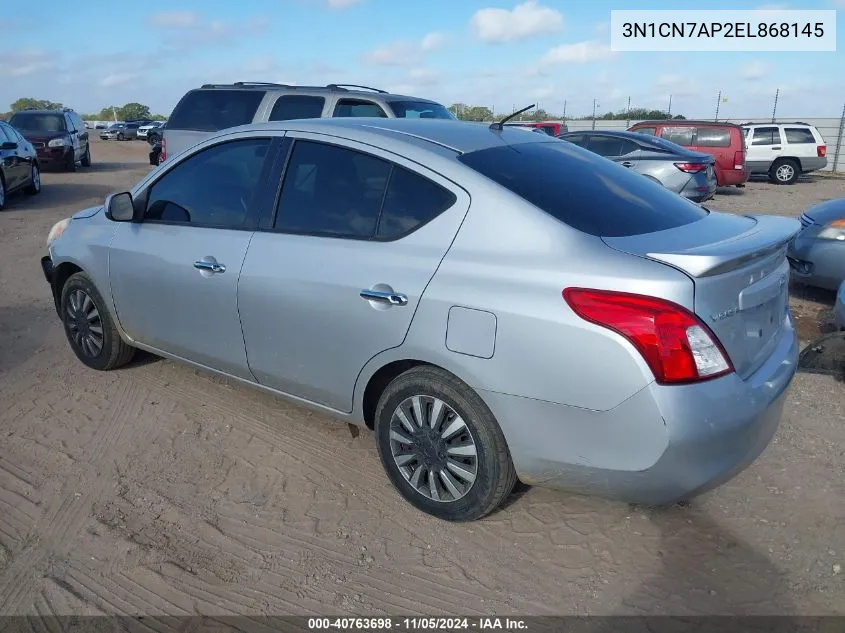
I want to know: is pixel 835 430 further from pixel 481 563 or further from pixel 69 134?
pixel 69 134

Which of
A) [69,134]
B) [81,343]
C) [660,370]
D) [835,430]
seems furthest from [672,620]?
[69,134]

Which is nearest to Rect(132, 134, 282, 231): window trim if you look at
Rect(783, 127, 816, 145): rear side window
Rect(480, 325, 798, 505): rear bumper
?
Rect(480, 325, 798, 505): rear bumper

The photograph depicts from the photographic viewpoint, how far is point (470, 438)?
289 centimetres

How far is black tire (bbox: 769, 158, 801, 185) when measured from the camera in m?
20.7

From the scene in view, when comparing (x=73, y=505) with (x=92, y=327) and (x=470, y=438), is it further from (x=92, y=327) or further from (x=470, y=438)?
(x=470, y=438)

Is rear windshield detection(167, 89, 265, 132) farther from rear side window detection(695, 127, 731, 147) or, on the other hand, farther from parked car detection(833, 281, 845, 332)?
rear side window detection(695, 127, 731, 147)

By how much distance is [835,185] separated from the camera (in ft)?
67.5

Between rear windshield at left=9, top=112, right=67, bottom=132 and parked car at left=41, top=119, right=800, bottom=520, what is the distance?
54.5 feet

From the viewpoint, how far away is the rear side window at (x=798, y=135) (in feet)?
67.5

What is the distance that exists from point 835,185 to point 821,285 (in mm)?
16634

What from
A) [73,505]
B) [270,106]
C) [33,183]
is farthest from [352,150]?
[33,183]

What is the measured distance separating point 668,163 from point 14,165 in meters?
11.3

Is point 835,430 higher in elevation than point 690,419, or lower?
lower

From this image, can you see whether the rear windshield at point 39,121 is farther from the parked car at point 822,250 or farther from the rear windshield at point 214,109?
the parked car at point 822,250
